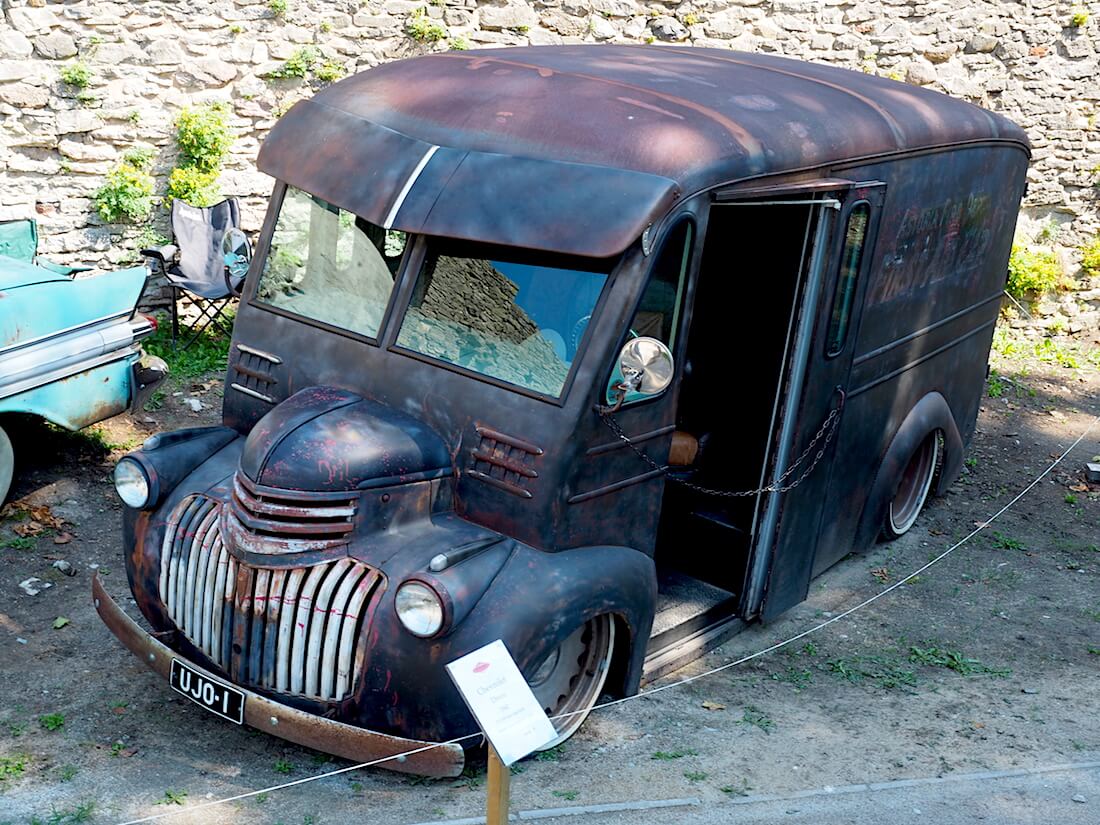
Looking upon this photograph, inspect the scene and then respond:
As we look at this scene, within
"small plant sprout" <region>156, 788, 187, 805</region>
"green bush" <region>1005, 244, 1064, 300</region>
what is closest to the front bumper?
"small plant sprout" <region>156, 788, 187, 805</region>

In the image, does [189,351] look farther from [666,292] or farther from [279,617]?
[666,292]

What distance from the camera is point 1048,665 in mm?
5797

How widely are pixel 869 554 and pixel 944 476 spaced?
0.86 meters

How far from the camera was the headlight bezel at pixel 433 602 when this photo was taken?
409cm

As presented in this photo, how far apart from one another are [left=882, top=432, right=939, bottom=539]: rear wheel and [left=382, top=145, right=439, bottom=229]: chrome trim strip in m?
3.63

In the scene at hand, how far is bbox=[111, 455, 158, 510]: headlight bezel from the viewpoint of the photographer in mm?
4789

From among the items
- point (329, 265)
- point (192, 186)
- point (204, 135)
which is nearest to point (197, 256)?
point (192, 186)

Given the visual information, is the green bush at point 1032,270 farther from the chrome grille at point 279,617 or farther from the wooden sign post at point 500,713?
the wooden sign post at point 500,713

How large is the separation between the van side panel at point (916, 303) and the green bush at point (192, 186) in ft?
18.3

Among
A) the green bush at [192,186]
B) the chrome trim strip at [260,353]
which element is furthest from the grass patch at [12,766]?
the green bush at [192,186]

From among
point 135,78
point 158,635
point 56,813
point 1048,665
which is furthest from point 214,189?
point 1048,665

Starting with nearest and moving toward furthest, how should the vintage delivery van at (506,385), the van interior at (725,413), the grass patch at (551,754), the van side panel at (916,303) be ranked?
the vintage delivery van at (506,385)
the grass patch at (551,754)
the van interior at (725,413)
the van side panel at (916,303)

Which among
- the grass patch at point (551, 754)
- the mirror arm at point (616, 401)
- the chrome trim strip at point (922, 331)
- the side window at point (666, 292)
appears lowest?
the grass patch at point (551, 754)

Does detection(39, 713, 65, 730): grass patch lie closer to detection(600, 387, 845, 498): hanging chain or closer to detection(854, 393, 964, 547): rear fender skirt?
detection(600, 387, 845, 498): hanging chain
